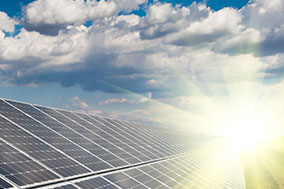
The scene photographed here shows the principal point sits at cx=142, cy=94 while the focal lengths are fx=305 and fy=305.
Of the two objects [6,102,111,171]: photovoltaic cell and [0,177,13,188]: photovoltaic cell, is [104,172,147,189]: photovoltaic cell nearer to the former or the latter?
[6,102,111,171]: photovoltaic cell

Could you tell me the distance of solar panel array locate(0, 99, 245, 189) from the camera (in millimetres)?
16500

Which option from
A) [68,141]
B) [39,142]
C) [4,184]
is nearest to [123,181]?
[39,142]

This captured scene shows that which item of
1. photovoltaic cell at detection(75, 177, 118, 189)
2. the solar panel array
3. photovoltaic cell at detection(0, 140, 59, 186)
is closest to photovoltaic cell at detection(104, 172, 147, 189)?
the solar panel array

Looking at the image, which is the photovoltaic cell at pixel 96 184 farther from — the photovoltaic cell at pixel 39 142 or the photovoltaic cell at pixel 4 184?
the photovoltaic cell at pixel 4 184

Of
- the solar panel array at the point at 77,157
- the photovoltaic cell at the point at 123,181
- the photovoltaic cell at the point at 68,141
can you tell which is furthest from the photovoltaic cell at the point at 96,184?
the photovoltaic cell at the point at 68,141

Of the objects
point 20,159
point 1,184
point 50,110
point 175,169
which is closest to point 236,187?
point 175,169

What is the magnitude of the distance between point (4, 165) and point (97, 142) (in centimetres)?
1249

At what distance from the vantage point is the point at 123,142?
3170 cm

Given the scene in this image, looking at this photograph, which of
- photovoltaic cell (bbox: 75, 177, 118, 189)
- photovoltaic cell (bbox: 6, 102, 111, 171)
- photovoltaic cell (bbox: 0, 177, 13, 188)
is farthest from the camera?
photovoltaic cell (bbox: 6, 102, 111, 171)

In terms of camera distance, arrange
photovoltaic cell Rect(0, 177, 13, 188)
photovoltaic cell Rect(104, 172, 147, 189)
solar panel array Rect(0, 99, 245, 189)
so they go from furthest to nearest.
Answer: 1. photovoltaic cell Rect(104, 172, 147, 189)
2. solar panel array Rect(0, 99, 245, 189)
3. photovoltaic cell Rect(0, 177, 13, 188)

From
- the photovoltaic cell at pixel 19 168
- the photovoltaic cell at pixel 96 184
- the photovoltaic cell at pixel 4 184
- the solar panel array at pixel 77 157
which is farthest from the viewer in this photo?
the photovoltaic cell at pixel 96 184

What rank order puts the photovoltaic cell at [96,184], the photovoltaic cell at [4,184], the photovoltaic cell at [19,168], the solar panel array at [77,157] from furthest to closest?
1. the photovoltaic cell at [96,184]
2. the solar panel array at [77,157]
3. the photovoltaic cell at [19,168]
4. the photovoltaic cell at [4,184]

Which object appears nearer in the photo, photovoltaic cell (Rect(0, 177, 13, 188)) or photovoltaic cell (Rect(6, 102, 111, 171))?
photovoltaic cell (Rect(0, 177, 13, 188))

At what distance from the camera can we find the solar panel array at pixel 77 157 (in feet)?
54.1
